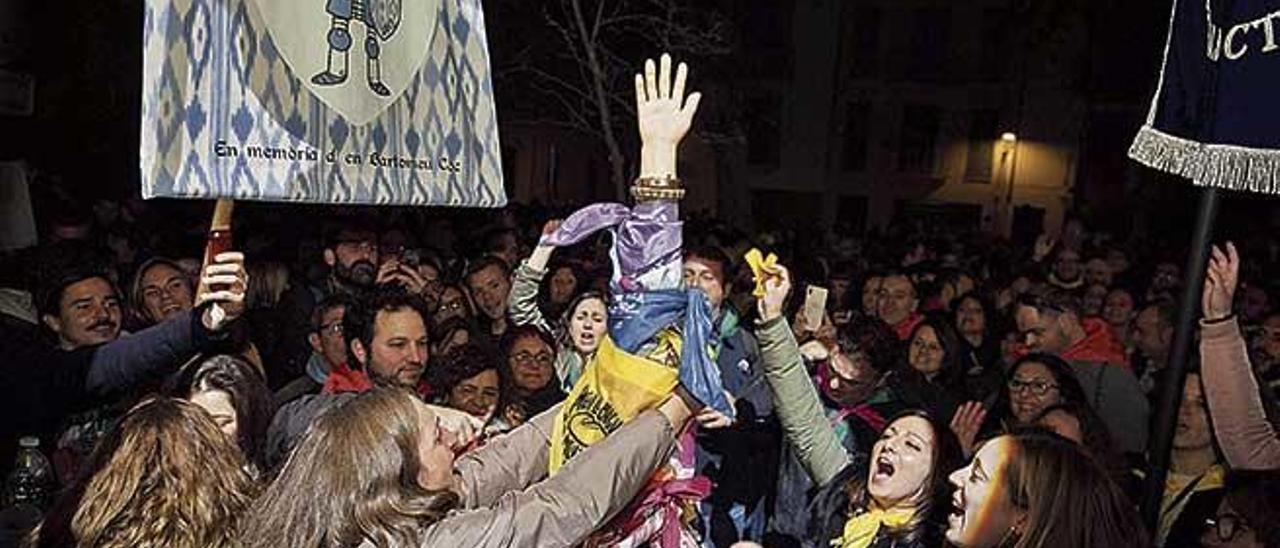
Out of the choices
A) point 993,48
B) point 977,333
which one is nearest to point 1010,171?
point 993,48

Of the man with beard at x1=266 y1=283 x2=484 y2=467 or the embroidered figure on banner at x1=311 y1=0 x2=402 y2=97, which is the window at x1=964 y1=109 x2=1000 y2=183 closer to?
the man with beard at x1=266 y1=283 x2=484 y2=467

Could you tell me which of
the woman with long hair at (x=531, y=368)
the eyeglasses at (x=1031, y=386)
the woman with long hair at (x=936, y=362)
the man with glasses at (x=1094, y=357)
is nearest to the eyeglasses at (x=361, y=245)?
the woman with long hair at (x=531, y=368)

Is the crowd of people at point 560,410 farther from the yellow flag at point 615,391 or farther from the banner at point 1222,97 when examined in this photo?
the banner at point 1222,97

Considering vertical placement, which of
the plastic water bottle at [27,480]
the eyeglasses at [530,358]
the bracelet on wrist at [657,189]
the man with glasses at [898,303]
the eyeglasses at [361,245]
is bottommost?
the plastic water bottle at [27,480]

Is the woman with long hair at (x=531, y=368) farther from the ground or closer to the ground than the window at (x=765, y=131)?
closer to the ground

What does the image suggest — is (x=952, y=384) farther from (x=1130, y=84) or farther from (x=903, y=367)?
(x=1130, y=84)

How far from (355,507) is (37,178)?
1378cm

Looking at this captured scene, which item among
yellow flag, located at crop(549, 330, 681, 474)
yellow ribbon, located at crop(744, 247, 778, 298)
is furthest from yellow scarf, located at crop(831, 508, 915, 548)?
yellow flag, located at crop(549, 330, 681, 474)

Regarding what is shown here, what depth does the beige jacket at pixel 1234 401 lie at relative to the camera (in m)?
3.12

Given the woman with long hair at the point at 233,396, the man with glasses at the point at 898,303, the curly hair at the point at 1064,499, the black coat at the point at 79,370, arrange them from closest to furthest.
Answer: the curly hair at the point at 1064,499 < the black coat at the point at 79,370 < the woman with long hair at the point at 233,396 < the man with glasses at the point at 898,303

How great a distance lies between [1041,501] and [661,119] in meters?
1.16

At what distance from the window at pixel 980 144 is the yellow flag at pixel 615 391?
27689 mm

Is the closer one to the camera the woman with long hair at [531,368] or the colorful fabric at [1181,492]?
the colorful fabric at [1181,492]

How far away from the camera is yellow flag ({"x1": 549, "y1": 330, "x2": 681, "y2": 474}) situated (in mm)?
2891
